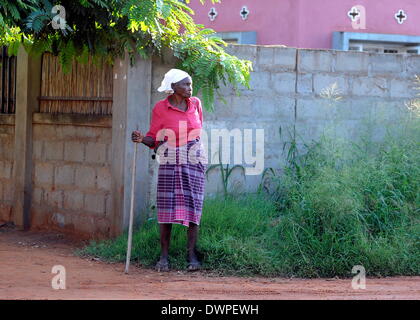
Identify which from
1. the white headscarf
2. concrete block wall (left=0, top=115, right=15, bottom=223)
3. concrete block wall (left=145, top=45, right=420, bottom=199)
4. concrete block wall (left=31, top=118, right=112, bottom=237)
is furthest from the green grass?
concrete block wall (left=0, top=115, right=15, bottom=223)

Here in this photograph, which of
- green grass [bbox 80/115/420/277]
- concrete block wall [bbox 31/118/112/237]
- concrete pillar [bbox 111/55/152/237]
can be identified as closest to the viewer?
green grass [bbox 80/115/420/277]

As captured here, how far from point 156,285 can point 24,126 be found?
3.82 meters

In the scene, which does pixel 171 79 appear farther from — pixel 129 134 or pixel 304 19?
pixel 304 19

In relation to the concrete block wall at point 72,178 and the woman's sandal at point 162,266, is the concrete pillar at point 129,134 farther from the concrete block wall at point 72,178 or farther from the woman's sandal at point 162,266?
the woman's sandal at point 162,266

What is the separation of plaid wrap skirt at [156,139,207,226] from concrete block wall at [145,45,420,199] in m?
1.23

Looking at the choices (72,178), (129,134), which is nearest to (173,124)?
(129,134)

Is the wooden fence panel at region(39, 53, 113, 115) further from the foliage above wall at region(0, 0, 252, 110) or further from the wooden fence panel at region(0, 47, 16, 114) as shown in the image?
the wooden fence panel at region(0, 47, 16, 114)

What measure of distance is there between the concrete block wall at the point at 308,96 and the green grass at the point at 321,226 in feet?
1.80

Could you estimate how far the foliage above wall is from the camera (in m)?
7.27

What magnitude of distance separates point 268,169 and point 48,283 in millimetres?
3092

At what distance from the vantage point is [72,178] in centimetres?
873

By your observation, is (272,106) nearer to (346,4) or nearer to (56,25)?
(56,25)

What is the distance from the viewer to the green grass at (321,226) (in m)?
6.81

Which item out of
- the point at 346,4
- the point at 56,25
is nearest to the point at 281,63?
the point at 56,25
